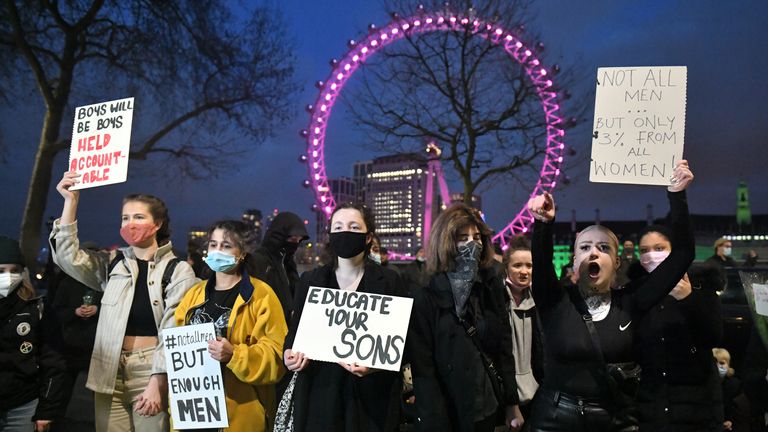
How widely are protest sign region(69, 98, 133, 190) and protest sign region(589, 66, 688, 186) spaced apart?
333cm

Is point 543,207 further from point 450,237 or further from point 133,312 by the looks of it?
point 133,312

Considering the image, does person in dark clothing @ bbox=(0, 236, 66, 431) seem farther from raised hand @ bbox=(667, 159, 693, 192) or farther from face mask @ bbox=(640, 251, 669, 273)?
raised hand @ bbox=(667, 159, 693, 192)

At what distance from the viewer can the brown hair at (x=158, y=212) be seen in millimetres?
3988

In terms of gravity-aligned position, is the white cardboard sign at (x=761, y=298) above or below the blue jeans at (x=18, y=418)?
above

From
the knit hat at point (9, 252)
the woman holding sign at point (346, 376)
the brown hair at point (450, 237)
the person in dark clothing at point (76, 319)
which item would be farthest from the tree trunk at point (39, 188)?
the brown hair at point (450, 237)

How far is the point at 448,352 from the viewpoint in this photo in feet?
10.6

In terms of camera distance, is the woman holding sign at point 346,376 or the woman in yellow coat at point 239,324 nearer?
the woman holding sign at point 346,376

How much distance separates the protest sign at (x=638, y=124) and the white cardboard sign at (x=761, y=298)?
807mm

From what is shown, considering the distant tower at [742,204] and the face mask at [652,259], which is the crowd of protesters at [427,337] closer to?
the face mask at [652,259]

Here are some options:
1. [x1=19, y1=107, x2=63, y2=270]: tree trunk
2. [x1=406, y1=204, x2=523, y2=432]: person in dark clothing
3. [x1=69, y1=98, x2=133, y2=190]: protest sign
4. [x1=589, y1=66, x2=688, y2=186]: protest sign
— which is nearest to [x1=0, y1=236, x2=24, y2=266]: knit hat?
[x1=69, y1=98, x2=133, y2=190]: protest sign

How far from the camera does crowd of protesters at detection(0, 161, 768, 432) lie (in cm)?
305

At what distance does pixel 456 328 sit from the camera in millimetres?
3260

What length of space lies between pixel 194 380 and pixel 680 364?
9.23ft

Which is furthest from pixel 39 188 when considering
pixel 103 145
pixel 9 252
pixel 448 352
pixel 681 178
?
pixel 681 178
